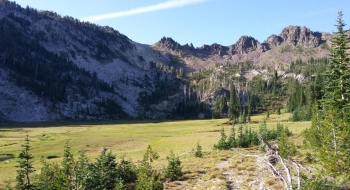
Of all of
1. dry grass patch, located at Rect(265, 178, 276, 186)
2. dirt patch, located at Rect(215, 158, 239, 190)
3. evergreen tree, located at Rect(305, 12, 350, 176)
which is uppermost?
evergreen tree, located at Rect(305, 12, 350, 176)

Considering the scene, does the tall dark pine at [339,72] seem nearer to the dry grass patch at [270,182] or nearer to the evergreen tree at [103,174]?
the dry grass patch at [270,182]

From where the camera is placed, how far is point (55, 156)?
5612 cm

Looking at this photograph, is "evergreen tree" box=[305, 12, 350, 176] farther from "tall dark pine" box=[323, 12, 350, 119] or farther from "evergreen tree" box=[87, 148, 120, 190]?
"evergreen tree" box=[87, 148, 120, 190]

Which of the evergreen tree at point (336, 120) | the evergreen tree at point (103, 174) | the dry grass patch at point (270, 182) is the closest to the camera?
the evergreen tree at point (336, 120)

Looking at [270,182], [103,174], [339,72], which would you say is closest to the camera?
[270,182]

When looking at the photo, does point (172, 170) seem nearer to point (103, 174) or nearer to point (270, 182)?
point (103, 174)

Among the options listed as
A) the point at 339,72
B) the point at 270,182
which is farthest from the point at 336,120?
the point at 339,72

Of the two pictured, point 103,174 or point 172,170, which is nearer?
point 103,174

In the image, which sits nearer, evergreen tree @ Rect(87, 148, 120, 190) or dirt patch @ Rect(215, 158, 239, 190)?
evergreen tree @ Rect(87, 148, 120, 190)

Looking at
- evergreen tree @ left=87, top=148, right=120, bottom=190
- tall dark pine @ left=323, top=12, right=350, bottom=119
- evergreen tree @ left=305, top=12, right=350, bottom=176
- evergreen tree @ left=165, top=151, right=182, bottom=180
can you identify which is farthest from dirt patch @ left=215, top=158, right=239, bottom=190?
tall dark pine @ left=323, top=12, right=350, bottom=119

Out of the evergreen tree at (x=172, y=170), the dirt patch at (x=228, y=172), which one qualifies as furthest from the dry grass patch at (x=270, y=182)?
the evergreen tree at (x=172, y=170)

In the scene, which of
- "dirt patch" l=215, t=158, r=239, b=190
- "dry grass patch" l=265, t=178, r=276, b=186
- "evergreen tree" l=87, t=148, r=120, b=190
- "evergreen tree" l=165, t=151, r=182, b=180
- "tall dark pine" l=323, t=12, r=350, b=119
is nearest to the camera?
"dry grass patch" l=265, t=178, r=276, b=186

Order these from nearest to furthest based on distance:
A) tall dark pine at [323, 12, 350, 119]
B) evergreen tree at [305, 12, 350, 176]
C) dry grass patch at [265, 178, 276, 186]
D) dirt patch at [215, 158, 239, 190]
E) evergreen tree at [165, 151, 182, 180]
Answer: evergreen tree at [305, 12, 350, 176], dry grass patch at [265, 178, 276, 186], dirt patch at [215, 158, 239, 190], tall dark pine at [323, 12, 350, 119], evergreen tree at [165, 151, 182, 180]

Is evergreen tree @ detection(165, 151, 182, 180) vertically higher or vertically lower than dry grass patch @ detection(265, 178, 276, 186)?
lower
